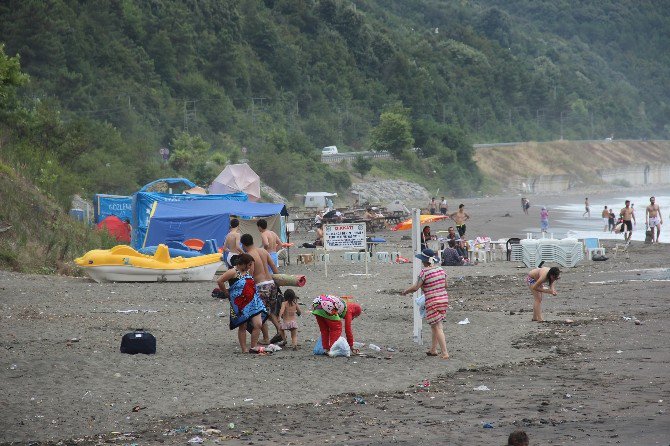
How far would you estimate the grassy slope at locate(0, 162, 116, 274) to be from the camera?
21.0 m

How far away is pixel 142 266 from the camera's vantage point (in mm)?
19688

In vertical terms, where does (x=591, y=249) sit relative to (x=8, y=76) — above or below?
below

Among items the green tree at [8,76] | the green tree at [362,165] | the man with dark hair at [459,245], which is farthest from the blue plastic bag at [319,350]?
the green tree at [362,165]

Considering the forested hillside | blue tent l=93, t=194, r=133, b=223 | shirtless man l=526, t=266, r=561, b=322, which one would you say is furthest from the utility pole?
shirtless man l=526, t=266, r=561, b=322

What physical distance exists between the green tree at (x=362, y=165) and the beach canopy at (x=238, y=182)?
36464 millimetres

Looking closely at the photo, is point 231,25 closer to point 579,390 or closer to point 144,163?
point 144,163

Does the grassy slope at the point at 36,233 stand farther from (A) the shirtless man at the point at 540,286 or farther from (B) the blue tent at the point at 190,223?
(A) the shirtless man at the point at 540,286

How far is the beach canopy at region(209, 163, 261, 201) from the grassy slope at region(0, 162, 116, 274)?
29.4ft

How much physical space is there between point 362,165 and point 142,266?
173 feet

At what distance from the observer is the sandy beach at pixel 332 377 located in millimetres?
8758

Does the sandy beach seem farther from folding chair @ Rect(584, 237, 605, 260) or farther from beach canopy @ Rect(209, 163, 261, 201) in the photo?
beach canopy @ Rect(209, 163, 261, 201)

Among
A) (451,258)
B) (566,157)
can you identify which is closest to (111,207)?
(451,258)

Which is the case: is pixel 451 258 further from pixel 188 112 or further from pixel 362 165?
pixel 188 112

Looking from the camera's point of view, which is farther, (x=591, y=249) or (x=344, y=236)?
(x=591, y=249)
